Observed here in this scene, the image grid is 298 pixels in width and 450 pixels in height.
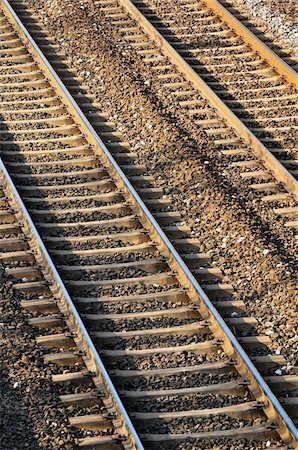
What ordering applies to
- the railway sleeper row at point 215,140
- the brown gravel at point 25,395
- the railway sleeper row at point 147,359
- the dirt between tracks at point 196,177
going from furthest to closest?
the railway sleeper row at point 215,140 → the dirt between tracks at point 196,177 → the railway sleeper row at point 147,359 → the brown gravel at point 25,395

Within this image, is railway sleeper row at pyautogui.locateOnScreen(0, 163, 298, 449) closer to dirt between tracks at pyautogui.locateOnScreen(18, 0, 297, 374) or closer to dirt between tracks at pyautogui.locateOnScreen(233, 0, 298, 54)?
dirt between tracks at pyautogui.locateOnScreen(18, 0, 297, 374)

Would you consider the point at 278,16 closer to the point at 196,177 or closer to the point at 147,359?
the point at 196,177

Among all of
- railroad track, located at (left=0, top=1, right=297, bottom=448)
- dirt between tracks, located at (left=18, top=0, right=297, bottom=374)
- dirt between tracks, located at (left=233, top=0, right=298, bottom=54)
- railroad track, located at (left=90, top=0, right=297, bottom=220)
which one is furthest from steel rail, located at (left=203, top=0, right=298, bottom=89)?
railroad track, located at (left=0, top=1, right=297, bottom=448)

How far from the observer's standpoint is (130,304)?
9.92 m

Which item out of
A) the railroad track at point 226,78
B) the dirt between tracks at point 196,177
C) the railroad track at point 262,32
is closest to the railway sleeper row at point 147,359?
the dirt between tracks at point 196,177

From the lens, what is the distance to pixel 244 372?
8.77m

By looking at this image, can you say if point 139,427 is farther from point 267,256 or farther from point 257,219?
point 257,219

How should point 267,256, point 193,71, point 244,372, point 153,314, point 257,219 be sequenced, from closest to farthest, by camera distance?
point 244,372 < point 153,314 < point 267,256 < point 257,219 < point 193,71

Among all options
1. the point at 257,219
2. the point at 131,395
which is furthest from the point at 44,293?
the point at 257,219

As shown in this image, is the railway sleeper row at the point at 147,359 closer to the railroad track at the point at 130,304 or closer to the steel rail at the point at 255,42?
the railroad track at the point at 130,304

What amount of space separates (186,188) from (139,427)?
416 centimetres

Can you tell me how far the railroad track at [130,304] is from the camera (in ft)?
27.4

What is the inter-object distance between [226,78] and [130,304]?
5.72 metres

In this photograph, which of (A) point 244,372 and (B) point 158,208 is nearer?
(A) point 244,372
